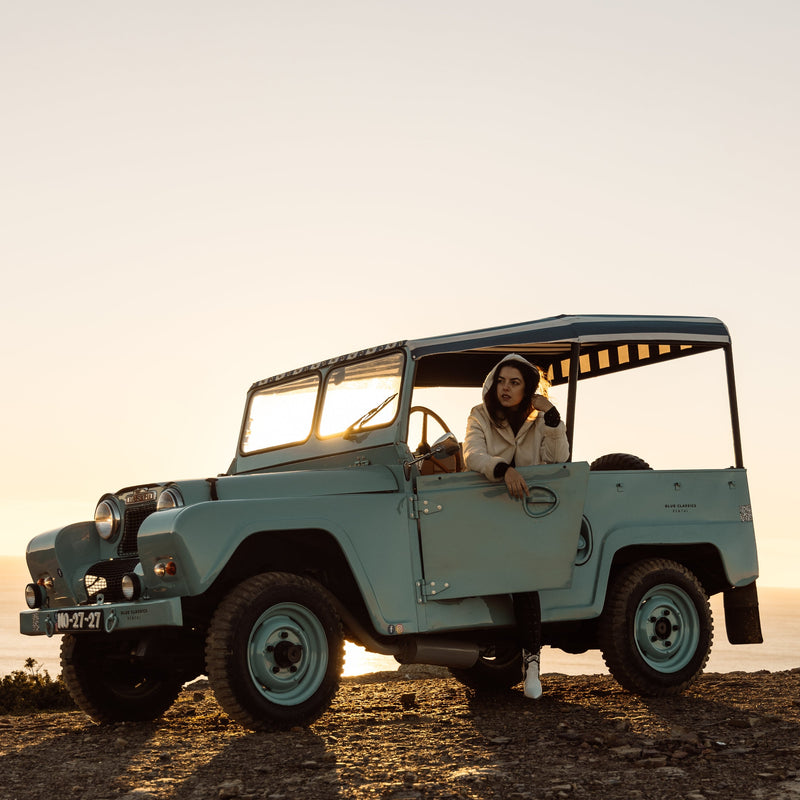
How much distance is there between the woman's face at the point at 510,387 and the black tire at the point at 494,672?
7.58 feet

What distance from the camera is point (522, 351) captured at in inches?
348

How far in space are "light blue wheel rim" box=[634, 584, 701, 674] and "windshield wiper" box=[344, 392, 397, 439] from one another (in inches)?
95.5

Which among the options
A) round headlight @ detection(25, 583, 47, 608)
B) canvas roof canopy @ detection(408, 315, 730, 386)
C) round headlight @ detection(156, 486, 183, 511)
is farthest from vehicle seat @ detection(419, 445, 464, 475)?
round headlight @ detection(25, 583, 47, 608)

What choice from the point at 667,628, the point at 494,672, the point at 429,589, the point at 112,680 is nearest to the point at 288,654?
the point at 429,589

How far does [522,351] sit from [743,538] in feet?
7.39

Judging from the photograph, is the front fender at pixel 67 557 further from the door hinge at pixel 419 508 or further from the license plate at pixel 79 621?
the door hinge at pixel 419 508

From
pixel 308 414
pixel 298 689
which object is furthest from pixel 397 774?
pixel 308 414

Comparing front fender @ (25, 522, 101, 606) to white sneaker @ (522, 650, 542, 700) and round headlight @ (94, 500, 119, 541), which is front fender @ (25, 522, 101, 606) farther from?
white sneaker @ (522, 650, 542, 700)

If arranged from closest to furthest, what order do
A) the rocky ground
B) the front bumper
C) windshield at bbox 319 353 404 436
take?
the rocky ground → the front bumper → windshield at bbox 319 353 404 436

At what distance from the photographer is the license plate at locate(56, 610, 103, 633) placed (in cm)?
652

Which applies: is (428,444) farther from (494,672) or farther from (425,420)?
(494,672)

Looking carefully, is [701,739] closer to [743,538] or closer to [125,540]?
[743,538]

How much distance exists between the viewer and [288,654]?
6.52 m

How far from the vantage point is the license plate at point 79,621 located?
6.52m
